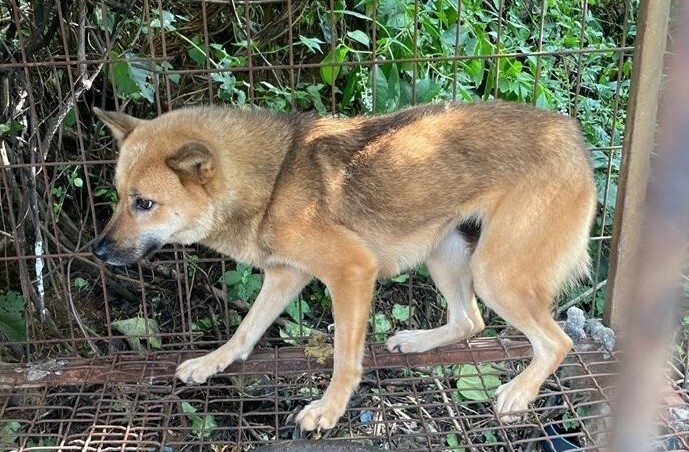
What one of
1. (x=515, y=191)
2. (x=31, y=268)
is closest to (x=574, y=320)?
(x=515, y=191)

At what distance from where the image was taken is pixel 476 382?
3.82m

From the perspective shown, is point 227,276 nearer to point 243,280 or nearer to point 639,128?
point 243,280

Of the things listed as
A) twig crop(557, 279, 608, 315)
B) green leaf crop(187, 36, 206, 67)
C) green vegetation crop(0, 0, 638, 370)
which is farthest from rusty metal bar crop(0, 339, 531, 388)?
green leaf crop(187, 36, 206, 67)

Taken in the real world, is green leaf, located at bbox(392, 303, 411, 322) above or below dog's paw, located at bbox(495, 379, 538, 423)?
below

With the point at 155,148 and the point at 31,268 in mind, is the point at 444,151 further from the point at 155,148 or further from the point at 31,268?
the point at 31,268

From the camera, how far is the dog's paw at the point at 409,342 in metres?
3.67

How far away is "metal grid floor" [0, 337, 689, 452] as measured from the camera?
323cm

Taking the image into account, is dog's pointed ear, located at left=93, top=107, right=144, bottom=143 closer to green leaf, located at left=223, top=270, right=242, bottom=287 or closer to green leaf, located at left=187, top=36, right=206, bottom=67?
green leaf, located at left=187, top=36, right=206, bottom=67

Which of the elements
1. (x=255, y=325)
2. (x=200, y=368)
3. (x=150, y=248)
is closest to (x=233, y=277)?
(x=255, y=325)

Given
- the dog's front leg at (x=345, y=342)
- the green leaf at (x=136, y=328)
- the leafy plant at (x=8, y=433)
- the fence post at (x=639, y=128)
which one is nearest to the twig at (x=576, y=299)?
the fence post at (x=639, y=128)

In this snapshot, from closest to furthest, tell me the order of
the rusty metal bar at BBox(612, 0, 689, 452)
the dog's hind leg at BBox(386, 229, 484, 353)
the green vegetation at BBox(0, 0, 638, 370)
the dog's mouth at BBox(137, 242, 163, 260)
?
A: 1. the rusty metal bar at BBox(612, 0, 689, 452)
2. the dog's mouth at BBox(137, 242, 163, 260)
3. the dog's hind leg at BBox(386, 229, 484, 353)
4. the green vegetation at BBox(0, 0, 638, 370)

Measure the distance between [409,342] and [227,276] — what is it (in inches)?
45.1

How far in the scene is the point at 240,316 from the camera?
468 cm

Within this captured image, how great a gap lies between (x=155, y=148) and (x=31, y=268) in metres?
1.86
